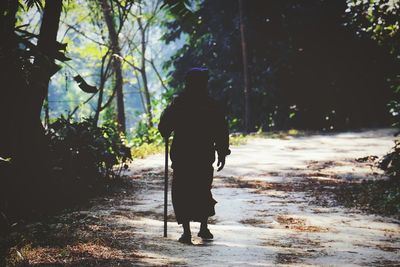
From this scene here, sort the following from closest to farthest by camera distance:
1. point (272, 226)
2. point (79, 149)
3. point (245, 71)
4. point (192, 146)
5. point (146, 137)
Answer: point (192, 146) → point (272, 226) → point (79, 149) → point (245, 71) → point (146, 137)

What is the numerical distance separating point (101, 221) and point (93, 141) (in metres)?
2.90

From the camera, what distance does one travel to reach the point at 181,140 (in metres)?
5.93

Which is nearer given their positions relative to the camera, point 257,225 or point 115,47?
point 257,225

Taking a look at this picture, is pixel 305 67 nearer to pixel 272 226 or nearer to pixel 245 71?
pixel 245 71

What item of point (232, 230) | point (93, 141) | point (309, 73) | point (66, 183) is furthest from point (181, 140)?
point (309, 73)

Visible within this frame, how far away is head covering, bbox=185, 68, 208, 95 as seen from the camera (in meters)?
5.73

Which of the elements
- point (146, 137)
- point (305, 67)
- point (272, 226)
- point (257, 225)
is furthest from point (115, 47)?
point (272, 226)

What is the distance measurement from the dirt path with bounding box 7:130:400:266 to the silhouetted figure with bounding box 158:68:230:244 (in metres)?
0.45

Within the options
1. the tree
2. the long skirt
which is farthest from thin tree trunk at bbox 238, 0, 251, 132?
the long skirt

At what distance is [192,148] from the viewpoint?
5.89 m

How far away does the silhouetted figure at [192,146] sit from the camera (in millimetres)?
5879

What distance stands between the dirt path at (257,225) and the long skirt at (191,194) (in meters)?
0.34

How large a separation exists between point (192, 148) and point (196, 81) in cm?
81

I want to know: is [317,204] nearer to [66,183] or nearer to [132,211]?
[132,211]
